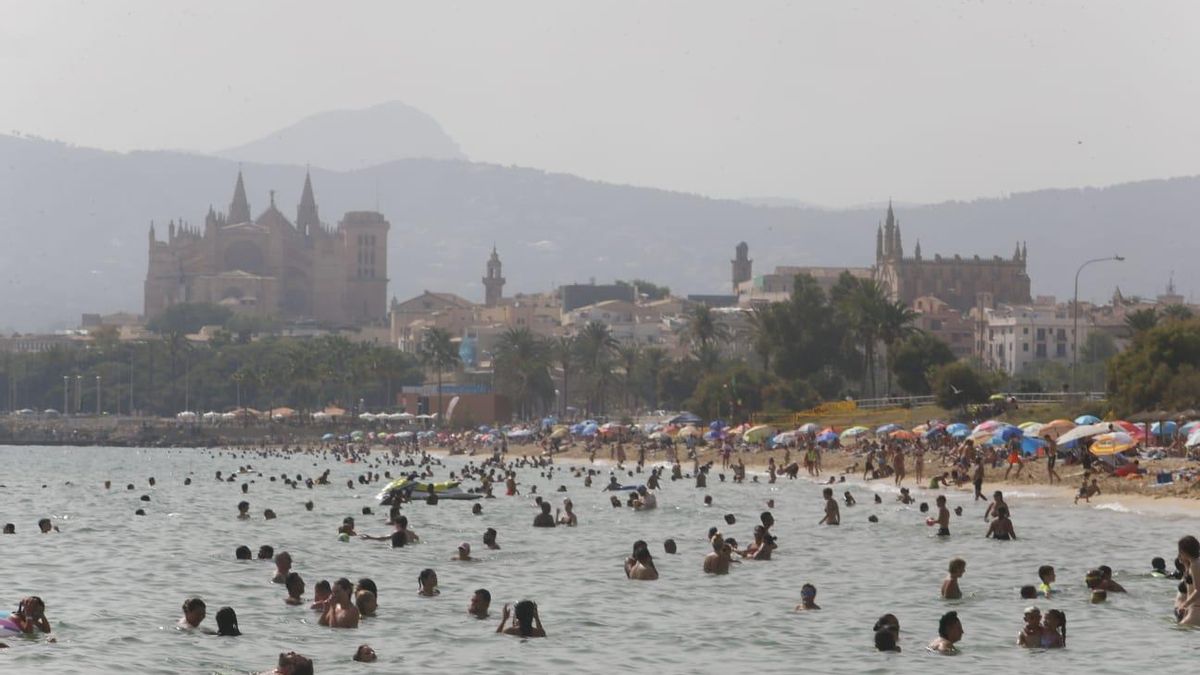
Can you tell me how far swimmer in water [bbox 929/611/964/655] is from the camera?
95.3 feet

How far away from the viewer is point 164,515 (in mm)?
60938

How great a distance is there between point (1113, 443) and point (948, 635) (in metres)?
34.6

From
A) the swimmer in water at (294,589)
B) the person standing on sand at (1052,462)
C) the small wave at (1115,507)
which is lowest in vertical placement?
the swimmer in water at (294,589)

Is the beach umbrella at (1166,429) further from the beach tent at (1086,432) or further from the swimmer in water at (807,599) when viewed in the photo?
the swimmer in water at (807,599)

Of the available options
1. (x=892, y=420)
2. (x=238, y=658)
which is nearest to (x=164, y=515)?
(x=238, y=658)

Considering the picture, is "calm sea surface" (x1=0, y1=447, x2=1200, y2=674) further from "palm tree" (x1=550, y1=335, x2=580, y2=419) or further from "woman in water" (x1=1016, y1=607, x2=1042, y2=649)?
"palm tree" (x1=550, y1=335, x2=580, y2=419)

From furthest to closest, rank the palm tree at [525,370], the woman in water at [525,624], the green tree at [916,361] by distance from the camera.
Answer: the palm tree at [525,370]
the green tree at [916,361]
the woman in water at [525,624]

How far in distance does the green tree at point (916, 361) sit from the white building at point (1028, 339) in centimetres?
6347

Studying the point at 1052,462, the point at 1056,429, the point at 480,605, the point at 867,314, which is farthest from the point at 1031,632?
the point at 867,314

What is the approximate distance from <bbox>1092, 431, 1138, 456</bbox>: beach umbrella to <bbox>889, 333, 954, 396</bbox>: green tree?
52005 mm

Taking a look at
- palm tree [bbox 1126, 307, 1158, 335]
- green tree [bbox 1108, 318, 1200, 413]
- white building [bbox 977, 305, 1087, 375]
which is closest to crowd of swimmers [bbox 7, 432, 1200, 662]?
green tree [bbox 1108, 318, 1200, 413]

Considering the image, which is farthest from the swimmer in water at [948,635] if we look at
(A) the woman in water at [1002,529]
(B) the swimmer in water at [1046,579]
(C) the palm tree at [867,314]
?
(C) the palm tree at [867,314]

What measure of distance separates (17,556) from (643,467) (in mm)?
55829

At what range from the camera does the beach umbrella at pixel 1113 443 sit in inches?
2432
